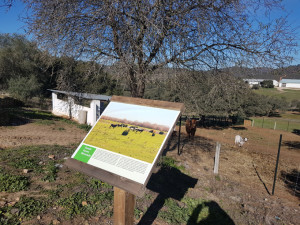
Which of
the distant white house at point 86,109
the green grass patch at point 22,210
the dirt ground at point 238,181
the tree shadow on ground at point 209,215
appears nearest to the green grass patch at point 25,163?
the green grass patch at point 22,210

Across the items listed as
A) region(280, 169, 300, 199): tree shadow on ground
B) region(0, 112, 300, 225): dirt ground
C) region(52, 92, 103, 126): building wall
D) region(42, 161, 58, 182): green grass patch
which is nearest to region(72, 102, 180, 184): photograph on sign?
region(0, 112, 300, 225): dirt ground

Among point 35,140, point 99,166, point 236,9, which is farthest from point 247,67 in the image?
point 35,140

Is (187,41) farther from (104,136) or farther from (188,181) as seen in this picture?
(188,181)

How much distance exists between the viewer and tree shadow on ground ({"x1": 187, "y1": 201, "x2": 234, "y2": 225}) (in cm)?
338

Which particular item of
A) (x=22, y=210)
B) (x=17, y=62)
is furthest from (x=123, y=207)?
(x=17, y=62)

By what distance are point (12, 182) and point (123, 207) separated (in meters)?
2.88

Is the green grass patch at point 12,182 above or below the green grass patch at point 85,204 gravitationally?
above

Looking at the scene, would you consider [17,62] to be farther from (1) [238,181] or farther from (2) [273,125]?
(2) [273,125]

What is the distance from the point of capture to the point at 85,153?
7.68 feet

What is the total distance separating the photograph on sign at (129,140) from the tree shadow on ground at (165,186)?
5.37 ft

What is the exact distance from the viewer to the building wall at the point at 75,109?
12.4 metres

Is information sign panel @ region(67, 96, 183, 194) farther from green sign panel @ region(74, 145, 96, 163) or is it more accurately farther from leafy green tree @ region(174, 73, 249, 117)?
leafy green tree @ region(174, 73, 249, 117)

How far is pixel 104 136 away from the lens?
2.37 metres

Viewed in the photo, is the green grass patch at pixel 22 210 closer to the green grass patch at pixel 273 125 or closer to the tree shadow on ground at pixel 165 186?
the tree shadow on ground at pixel 165 186
